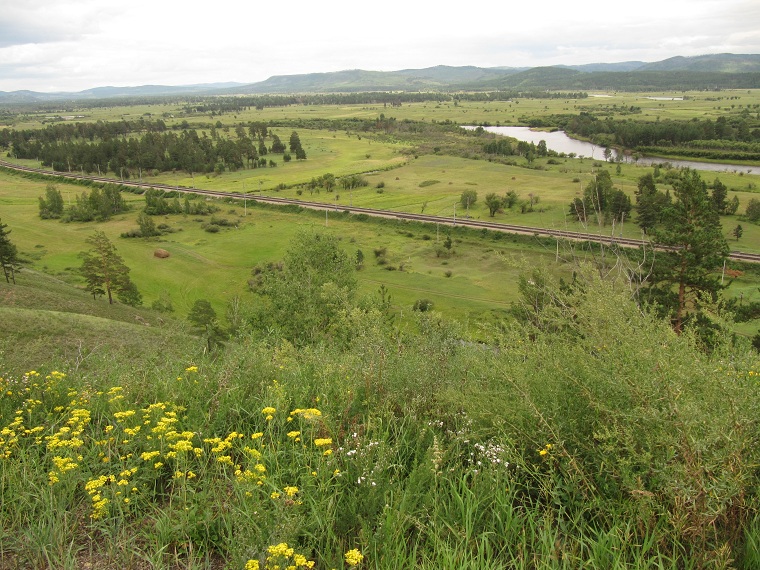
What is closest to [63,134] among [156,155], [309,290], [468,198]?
[156,155]

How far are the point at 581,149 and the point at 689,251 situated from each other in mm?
116724

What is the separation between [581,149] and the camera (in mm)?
132500

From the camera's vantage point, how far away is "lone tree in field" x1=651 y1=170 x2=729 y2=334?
2675 centimetres

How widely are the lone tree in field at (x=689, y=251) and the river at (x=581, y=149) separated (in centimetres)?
3674

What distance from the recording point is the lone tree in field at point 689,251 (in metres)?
26.8

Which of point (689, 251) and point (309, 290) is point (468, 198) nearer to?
point (689, 251)

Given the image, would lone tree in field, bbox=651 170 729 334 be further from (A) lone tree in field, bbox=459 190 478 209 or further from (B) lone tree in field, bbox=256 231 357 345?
(A) lone tree in field, bbox=459 190 478 209

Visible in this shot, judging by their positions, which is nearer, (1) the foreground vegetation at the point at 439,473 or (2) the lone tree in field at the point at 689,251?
(1) the foreground vegetation at the point at 439,473

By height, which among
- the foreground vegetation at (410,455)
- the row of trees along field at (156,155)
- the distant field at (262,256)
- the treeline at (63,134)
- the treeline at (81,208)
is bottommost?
the distant field at (262,256)

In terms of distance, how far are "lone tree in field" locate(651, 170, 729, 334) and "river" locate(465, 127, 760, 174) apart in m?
36.7

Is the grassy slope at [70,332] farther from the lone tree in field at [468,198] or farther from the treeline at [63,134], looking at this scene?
the treeline at [63,134]

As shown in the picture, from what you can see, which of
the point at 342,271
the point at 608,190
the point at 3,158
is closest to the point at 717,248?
the point at 342,271

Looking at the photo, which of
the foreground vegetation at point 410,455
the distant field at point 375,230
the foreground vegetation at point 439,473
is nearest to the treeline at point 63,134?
the distant field at point 375,230

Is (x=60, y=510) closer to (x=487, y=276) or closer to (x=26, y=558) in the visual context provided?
(x=26, y=558)
